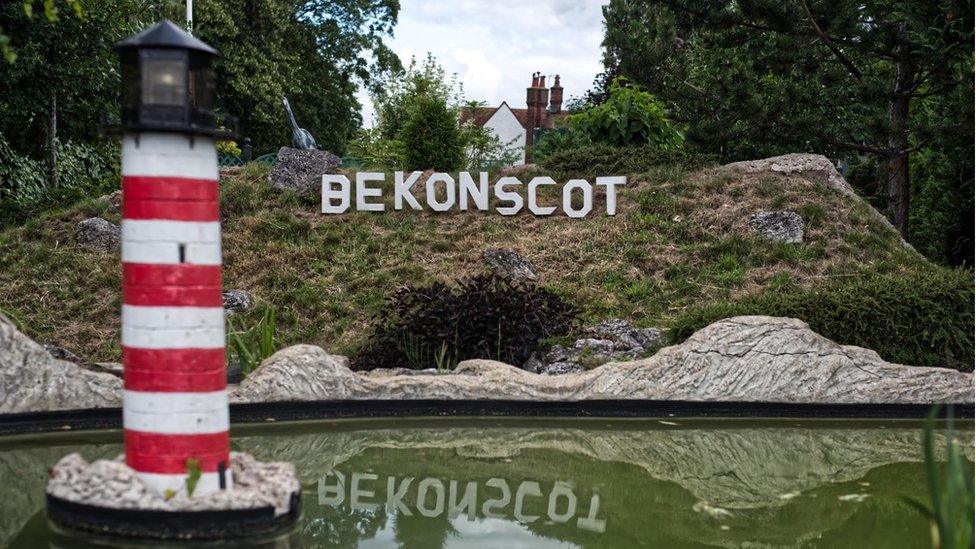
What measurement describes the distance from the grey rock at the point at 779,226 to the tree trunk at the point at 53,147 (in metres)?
11.2

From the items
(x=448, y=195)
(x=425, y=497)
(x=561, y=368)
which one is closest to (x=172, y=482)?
(x=425, y=497)

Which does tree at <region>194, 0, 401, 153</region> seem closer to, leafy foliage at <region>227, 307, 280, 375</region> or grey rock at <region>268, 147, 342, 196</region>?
grey rock at <region>268, 147, 342, 196</region>

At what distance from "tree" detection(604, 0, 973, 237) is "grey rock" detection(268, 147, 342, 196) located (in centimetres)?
511

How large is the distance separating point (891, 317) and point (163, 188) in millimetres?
6934

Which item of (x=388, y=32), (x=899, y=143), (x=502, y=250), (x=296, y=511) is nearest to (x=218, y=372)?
(x=296, y=511)

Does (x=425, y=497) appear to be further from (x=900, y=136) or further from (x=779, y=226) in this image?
(x=900, y=136)

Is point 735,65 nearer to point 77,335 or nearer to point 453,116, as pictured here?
point 453,116

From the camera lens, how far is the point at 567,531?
4641mm

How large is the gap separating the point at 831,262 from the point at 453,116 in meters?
6.67

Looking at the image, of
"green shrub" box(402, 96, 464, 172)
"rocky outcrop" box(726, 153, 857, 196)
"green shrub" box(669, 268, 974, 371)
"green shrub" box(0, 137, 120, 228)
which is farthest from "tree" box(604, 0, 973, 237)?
"green shrub" box(0, 137, 120, 228)

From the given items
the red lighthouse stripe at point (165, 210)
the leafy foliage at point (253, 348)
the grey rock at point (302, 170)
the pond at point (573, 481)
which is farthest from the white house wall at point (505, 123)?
the red lighthouse stripe at point (165, 210)

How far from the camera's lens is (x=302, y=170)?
15531 mm

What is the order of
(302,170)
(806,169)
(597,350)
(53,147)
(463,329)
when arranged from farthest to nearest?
(53,147) < (302,170) < (806,169) < (597,350) < (463,329)

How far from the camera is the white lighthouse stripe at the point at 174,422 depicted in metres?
4.03
